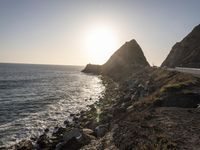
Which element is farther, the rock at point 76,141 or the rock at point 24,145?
the rock at point 24,145

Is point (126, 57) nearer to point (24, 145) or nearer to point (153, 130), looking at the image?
point (24, 145)

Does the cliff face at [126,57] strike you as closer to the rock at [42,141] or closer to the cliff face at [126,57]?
the cliff face at [126,57]

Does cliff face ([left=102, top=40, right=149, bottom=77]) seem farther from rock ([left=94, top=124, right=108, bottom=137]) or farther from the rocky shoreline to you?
rock ([left=94, top=124, right=108, bottom=137])

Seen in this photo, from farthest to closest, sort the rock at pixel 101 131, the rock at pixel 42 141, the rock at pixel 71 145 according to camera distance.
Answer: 1. the rock at pixel 42 141
2. the rock at pixel 101 131
3. the rock at pixel 71 145

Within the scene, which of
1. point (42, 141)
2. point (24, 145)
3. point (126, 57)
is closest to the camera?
point (24, 145)

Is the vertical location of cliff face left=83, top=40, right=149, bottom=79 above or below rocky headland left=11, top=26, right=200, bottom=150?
above

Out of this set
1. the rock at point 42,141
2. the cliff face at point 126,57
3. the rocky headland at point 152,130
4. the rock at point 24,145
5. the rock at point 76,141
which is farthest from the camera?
the cliff face at point 126,57

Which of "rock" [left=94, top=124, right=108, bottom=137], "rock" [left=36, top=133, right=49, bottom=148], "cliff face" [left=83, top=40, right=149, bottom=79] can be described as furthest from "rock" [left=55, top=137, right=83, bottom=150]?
"cliff face" [left=83, top=40, right=149, bottom=79]

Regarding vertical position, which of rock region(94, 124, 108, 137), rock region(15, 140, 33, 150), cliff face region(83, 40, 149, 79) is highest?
cliff face region(83, 40, 149, 79)

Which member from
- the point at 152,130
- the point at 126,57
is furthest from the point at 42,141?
the point at 126,57

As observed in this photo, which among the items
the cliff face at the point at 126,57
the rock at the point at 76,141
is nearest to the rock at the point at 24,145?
the rock at the point at 76,141

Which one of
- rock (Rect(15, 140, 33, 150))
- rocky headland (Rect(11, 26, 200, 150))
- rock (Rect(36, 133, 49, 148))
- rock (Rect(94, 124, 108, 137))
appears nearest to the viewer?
rocky headland (Rect(11, 26, 200, 150))

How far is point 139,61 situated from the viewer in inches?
6791

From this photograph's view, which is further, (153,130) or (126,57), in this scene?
(126,57)
